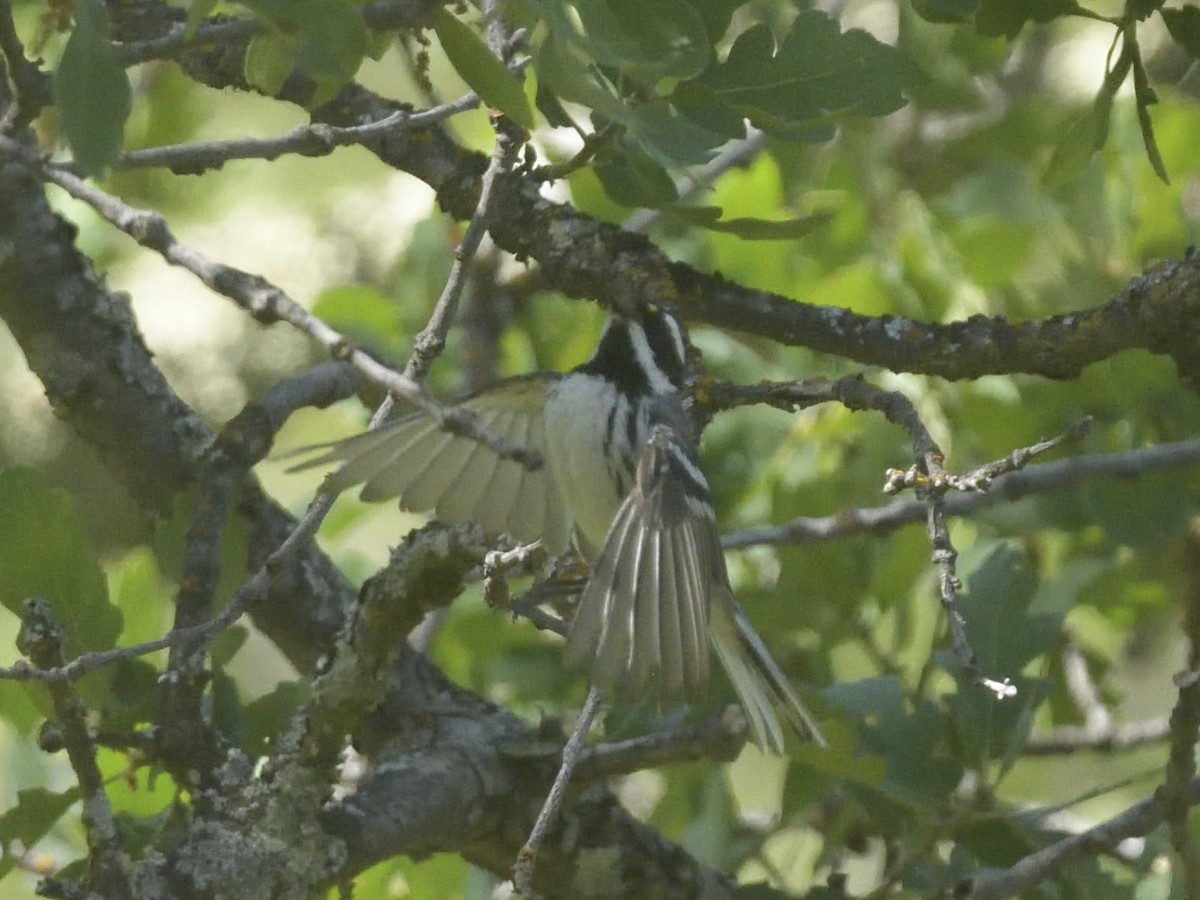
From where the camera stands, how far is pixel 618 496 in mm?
2590

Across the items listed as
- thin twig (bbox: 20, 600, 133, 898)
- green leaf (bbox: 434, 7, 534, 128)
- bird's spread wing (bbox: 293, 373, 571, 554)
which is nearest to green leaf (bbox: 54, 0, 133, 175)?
green leaf (bbox: 434, 7, 534, 128)

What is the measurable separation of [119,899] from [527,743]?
2.34 feet

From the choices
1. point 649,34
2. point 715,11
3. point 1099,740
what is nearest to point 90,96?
point 649,34

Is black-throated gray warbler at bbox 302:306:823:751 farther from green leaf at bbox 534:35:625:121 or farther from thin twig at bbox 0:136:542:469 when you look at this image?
green leaf at bbox 534:35:625:121

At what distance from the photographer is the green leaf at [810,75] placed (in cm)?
170

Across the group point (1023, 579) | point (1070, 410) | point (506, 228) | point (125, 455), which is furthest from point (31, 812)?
point (1070, 410)

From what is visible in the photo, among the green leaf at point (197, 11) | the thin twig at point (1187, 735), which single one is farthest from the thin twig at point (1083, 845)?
the green leaf at point (197, 11)

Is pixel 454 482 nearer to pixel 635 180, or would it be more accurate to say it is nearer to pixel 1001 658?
pixel 635 180

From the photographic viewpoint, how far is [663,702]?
1.91 m

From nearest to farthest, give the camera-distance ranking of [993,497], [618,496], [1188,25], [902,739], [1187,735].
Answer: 1. [1187,735]
2. [1188,25]
3. [902,739]
4. [618,496]
5. [993,497]

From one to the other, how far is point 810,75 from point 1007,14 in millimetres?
311

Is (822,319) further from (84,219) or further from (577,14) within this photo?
(84,219)

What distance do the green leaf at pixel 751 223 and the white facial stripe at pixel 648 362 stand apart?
47 cm

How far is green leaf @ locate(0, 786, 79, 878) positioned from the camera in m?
2.07
